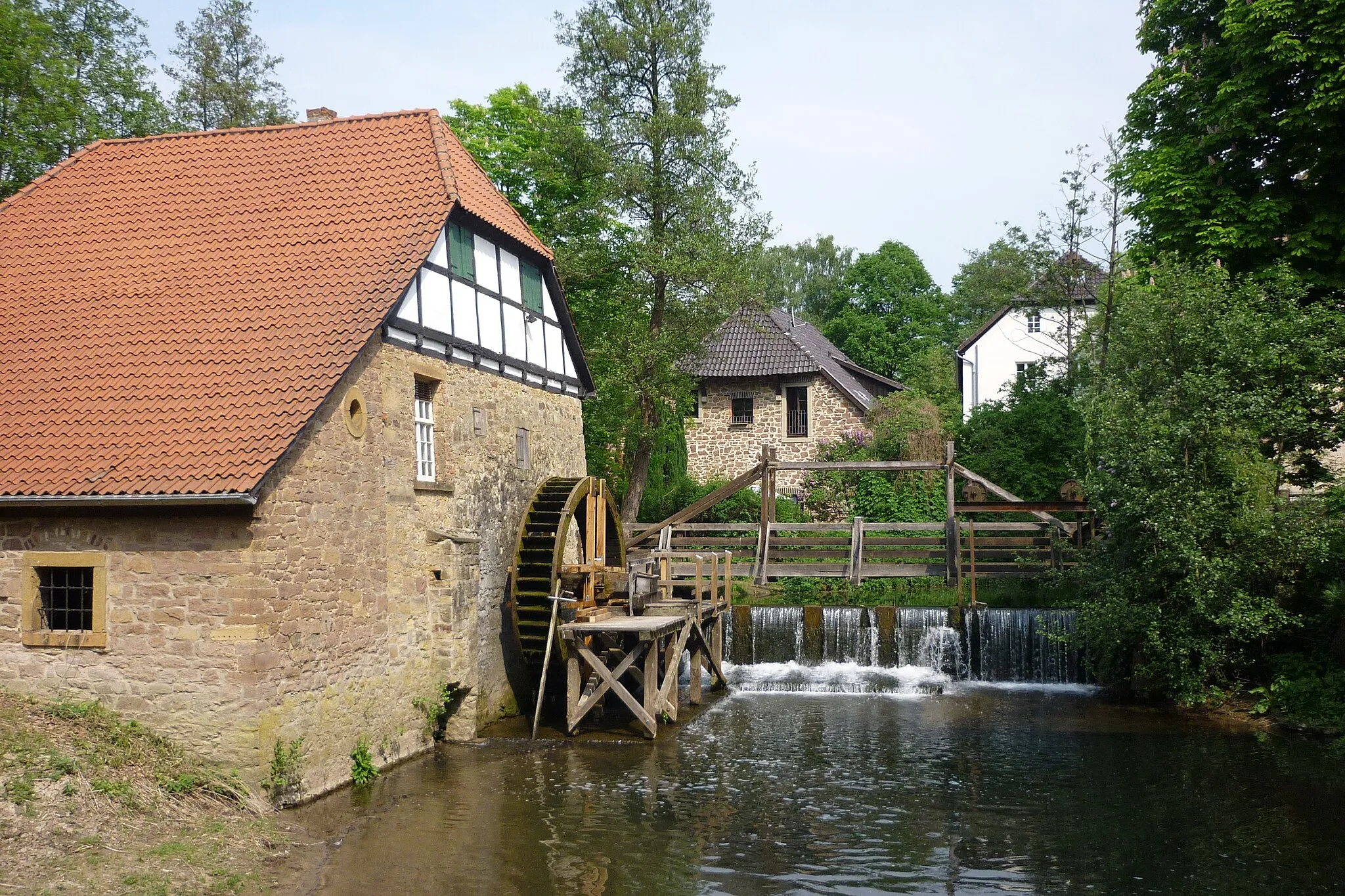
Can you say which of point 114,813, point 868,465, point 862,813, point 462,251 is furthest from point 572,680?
point 868,465

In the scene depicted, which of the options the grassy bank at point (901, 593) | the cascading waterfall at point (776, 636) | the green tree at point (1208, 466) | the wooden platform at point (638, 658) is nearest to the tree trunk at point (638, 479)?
the grassy bank at point (901, 593)

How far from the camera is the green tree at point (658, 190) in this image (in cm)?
2408

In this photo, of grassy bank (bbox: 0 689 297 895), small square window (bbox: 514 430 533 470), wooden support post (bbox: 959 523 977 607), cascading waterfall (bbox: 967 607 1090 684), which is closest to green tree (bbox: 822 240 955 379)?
wooden support post (bbox: 959 523 977 607)

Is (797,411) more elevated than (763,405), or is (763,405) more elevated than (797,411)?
(763,405)

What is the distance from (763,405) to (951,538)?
10.4 meters

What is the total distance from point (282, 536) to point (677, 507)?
19661 mm

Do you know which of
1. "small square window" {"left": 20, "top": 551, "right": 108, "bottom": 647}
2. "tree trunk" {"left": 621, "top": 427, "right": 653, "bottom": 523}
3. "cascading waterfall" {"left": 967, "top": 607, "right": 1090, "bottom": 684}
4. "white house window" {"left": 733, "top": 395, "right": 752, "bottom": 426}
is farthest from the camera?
"white house window" {"left": 733, "top": 395, "right": 752, "bottom": 426}

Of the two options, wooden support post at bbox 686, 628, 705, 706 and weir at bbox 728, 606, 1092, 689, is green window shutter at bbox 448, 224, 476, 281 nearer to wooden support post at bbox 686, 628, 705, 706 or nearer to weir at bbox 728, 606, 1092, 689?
wooden support post at bbox 686, 628, 705, 706

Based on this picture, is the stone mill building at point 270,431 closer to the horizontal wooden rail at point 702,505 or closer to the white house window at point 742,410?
the horizontal wooden rail at point 702,505

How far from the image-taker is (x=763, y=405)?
3167cm

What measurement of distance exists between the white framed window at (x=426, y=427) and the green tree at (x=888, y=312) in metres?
37.3

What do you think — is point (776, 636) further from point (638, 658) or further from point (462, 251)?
point (462, 251)

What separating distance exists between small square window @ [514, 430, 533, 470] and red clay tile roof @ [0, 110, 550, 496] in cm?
293

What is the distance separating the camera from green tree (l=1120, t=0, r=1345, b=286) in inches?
621
